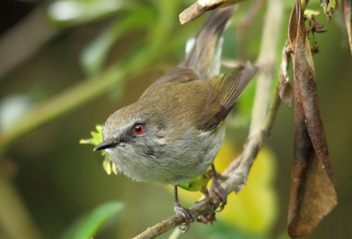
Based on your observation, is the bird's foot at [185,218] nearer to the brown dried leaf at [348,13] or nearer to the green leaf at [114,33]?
the brown dried leaf at [348,13]

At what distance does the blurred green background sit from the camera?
424 cm

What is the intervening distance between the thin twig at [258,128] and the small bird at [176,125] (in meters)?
0.08

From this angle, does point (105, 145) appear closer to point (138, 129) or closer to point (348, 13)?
point (138, 129)

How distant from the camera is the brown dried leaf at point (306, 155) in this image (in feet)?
8.04

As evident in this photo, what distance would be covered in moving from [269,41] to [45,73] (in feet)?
9.35

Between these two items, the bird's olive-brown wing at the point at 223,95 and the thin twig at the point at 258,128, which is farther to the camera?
the bird's olive-brown wing at the point at 223,95

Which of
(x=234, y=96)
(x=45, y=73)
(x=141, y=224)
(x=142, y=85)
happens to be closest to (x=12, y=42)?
(x=45, y=73)

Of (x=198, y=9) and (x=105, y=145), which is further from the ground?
(x=198, y=9)

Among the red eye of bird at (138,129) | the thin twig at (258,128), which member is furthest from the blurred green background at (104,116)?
the red eye of bird at (138,129)

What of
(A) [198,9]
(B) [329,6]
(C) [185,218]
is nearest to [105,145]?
(C) [185,218]

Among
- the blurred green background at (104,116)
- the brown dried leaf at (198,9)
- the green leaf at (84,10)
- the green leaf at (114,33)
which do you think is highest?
the brown dried leaf at (198,9)

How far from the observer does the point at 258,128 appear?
330 cm

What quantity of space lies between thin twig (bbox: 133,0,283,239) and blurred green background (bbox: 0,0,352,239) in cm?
18

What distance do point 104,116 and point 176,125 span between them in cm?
258
